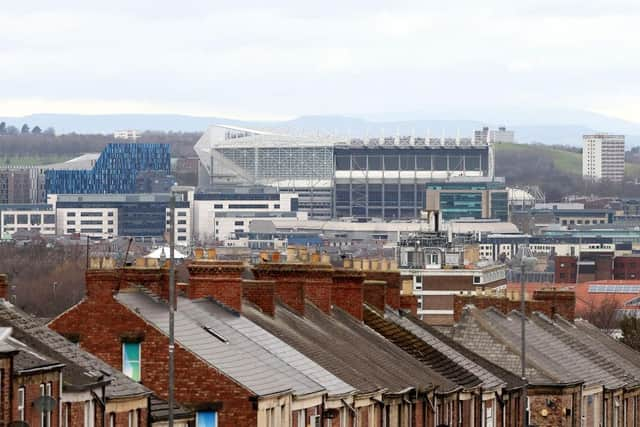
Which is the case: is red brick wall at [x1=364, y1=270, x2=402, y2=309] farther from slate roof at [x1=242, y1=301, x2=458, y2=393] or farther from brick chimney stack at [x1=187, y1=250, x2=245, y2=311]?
brick chimney stack at [x1=187, y1=250, x2=245, y2=311]

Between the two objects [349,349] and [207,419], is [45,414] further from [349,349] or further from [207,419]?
[349,349]

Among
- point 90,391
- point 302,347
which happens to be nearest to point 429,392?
point 302,347

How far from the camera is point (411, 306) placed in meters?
47.0

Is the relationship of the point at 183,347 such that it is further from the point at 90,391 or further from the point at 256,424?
the point at 90,391

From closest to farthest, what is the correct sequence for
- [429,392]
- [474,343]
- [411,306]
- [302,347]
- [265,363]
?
[265,363], [302,347], [429,392], [474,343], [411,306]

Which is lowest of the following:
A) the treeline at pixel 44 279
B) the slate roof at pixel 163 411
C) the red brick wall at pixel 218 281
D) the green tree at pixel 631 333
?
the treeline at pixel 44 279

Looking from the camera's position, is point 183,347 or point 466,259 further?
point 466,259

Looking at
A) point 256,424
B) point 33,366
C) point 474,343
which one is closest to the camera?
point 33,366

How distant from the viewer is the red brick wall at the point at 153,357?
28203mm

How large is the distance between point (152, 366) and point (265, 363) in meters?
1.51

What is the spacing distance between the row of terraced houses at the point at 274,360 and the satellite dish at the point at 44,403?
2 cm

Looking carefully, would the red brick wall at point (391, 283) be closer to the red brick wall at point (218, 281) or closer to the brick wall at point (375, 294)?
the brick wall at point (375, 294)

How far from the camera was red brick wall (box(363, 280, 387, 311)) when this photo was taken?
1603 inches

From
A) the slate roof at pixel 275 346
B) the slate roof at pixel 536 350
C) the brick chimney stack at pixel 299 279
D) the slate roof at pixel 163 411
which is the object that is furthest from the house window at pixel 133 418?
the slate roof at pixel 536 350
